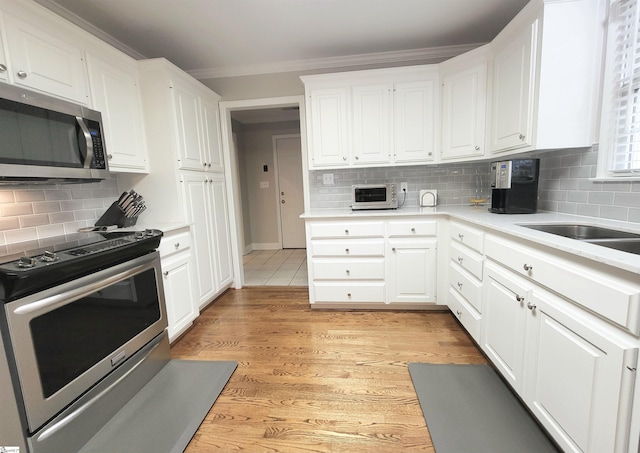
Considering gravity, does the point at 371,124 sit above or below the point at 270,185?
above

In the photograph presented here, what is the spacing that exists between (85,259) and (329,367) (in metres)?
1.53

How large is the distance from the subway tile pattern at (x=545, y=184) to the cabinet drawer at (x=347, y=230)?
0.64 meters

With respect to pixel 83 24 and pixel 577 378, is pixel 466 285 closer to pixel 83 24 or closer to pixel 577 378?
pixel 577 378

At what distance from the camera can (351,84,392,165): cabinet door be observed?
8.88 ft

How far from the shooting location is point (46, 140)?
1463 mm

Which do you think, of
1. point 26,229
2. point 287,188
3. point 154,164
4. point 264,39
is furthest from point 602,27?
point 287,188

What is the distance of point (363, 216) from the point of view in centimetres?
257

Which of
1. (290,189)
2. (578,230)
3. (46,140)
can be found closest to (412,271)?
(578,230)

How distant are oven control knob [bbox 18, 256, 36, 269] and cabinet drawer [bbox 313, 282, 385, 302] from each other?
1988 mm

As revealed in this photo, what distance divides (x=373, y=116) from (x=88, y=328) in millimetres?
2658

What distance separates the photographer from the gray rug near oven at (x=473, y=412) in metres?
1.30

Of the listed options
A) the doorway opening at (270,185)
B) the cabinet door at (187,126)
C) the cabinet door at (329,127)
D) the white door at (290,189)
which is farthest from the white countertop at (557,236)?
the white door at (290,189)

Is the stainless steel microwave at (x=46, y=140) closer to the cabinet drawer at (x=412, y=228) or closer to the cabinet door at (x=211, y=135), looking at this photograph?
the cabinet door at (x=211, y=135)

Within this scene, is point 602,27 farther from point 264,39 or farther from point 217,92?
point 217,92
